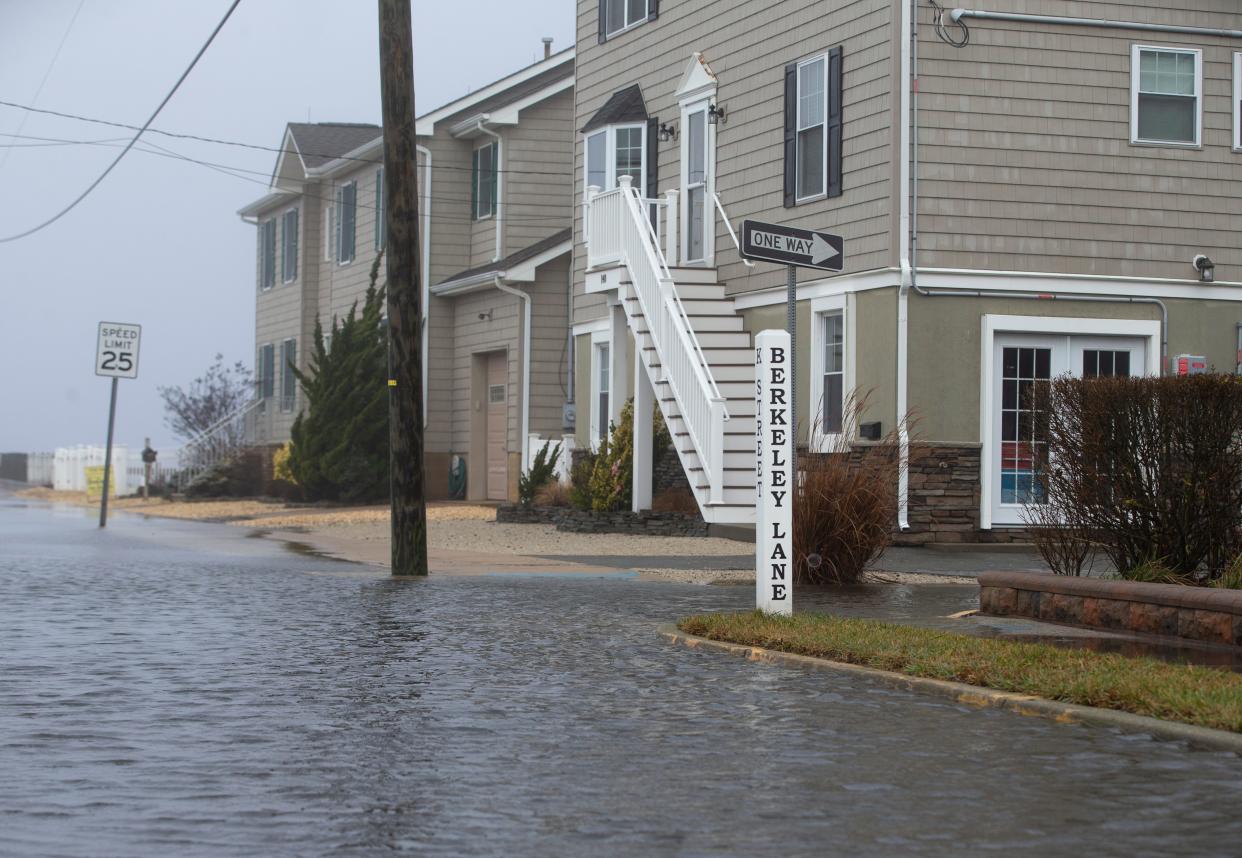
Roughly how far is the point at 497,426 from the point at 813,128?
14015 millimetres

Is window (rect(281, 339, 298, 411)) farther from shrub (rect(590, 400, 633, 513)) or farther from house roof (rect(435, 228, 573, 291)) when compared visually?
shrub (rect(590, 400, 633, 513))

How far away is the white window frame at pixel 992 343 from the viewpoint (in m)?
20.6

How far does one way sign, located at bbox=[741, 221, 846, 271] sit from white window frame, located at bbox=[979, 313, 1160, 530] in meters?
8.10

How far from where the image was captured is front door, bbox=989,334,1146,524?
20.7 meters

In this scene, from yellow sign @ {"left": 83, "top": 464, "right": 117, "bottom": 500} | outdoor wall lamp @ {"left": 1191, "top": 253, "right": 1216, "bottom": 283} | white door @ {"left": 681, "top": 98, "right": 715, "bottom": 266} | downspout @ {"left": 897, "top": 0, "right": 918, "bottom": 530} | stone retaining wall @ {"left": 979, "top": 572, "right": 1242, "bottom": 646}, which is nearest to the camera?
stone retaining wall @ {"left": 979, "top": 572, "right": 1242, "bottom": 646}

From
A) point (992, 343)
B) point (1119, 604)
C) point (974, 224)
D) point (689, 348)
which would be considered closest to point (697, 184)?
point (689, 348)

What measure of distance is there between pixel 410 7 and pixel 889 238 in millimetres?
6670

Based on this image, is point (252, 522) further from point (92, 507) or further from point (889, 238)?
point (889, 238)

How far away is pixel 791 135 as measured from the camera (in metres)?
22.6

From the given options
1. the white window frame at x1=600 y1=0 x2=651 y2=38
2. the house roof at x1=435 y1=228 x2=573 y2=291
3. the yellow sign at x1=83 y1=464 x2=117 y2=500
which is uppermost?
the white window frame at x1=600 y1=0 x2=651 y2=38

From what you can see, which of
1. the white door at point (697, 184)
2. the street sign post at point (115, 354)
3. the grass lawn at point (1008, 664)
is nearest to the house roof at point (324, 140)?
the street sign post at point (115, 354)

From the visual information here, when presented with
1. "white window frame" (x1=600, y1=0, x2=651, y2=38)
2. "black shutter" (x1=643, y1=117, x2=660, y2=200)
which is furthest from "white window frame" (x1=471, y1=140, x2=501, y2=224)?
"black shutter" (x1=643, y1=117, x2=660, y2=200)

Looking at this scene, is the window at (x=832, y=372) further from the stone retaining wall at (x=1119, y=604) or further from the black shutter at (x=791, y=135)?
the stone retaining wall at (x=1119, y=604)

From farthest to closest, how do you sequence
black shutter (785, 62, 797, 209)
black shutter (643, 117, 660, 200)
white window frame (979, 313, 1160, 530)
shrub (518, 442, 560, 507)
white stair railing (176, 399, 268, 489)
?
white stair railing (176, 399, 268, 489) < shrub (518, 442, 560, 507) < black shutter (643, 117, 660, 200) < black shutter (785, 62, 797, 209) < white window frame (979, 313, 1160, 530)
